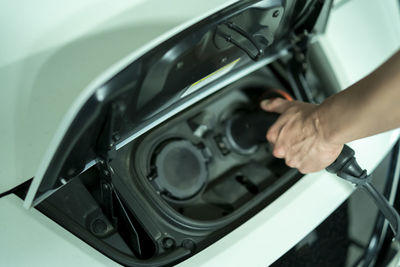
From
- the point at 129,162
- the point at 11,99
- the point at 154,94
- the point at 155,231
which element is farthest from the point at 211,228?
the point at 11,99

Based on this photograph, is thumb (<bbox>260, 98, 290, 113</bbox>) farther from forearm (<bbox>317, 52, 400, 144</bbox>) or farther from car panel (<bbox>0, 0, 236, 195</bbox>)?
car panel (<bbox>0, 0, 236, 195</bbox>)

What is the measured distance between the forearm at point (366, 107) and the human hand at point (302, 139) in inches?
1.3

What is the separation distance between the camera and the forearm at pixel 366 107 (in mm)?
700

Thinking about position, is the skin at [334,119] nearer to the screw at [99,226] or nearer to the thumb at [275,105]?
the thumb at [275,105]

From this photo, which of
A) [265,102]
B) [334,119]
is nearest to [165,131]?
[265,102]

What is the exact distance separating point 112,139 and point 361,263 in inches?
28.6

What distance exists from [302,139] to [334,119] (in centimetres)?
12

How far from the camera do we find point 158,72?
0.69 meters

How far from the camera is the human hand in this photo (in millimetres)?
881

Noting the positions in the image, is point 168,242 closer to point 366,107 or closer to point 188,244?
point 188,244

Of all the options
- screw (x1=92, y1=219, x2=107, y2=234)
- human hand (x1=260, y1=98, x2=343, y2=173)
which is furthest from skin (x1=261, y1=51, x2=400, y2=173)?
screw (x1=92, y1=219, x2=107, y2=234)

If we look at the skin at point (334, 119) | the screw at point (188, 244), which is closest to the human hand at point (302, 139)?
the skin at point (334, 119)

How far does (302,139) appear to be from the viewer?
92cm

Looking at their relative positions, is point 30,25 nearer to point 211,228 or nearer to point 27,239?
point 27,239
